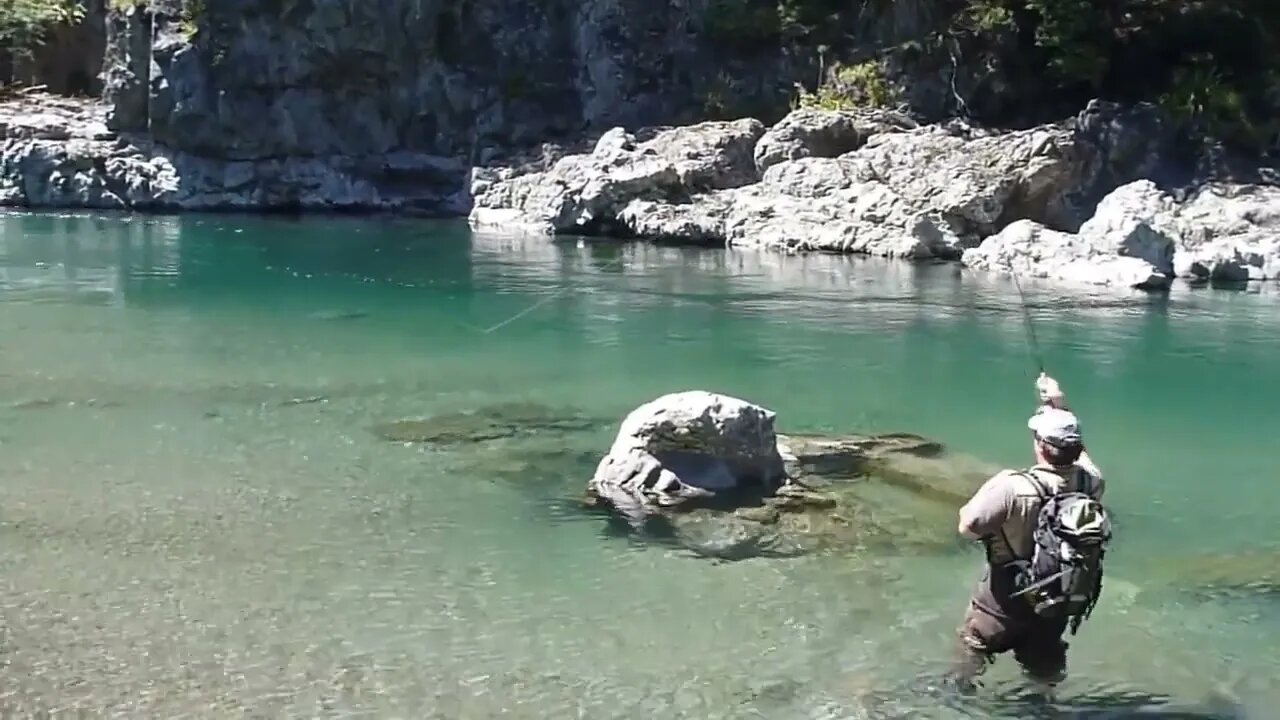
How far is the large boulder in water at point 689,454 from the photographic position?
35.2ft

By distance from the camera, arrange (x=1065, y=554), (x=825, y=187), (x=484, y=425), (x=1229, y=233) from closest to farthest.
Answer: (x=1065, y=554) → (x=484, y=425) → (x=1229, y=233) → (x=825, y=187)

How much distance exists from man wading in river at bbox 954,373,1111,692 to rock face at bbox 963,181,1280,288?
19.9 metres

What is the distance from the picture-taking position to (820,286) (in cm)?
2516

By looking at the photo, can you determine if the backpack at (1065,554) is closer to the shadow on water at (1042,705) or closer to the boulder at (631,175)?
the shadow on water at (1042,705)

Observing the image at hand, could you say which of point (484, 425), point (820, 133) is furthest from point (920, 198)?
point (484, 425)

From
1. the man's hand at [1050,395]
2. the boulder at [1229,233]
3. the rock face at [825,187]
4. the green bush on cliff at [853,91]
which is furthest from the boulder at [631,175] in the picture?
the man's hand at [1050,395]

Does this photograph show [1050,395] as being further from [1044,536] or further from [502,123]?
[502,123]

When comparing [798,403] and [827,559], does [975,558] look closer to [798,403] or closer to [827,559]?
[827,559]

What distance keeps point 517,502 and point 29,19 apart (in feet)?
131

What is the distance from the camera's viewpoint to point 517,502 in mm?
10836

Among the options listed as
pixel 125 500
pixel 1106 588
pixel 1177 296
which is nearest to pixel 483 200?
pixel 1177 296

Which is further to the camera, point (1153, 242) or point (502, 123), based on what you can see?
point (502, 123)

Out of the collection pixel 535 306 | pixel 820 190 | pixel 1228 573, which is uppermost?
pixel 820 190

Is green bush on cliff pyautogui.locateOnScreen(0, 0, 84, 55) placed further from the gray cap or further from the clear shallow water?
the gray cap
